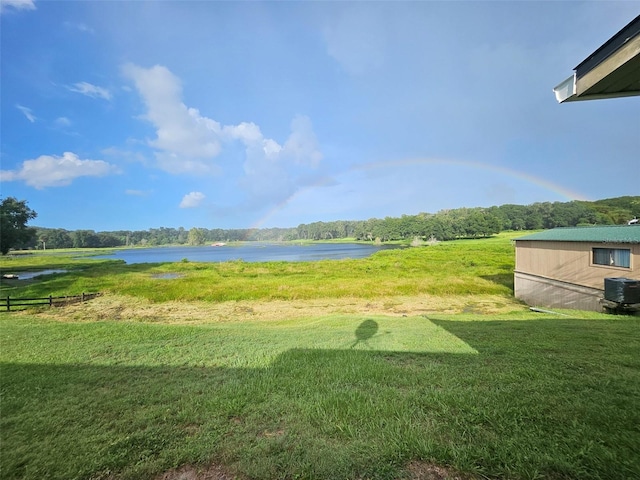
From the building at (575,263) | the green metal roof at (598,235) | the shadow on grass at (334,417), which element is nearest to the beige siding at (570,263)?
the building at (575,263)

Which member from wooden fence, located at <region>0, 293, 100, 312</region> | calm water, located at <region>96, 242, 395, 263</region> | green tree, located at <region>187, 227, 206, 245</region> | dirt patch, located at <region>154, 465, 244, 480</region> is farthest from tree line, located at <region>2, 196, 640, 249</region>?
dirt patch, located at <region>154, 465, 244, 480</region>

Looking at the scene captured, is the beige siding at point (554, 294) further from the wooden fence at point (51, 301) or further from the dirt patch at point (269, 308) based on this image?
the wooden fence at point (51, 301)

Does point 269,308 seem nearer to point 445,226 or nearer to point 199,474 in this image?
point 199,474

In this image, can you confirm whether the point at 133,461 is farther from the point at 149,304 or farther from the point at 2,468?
the point at 149,304

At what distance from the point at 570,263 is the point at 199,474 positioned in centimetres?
1869

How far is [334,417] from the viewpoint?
3.07m

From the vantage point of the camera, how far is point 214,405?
3504 millimetres

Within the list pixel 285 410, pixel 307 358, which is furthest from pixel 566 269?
pixel 285 410

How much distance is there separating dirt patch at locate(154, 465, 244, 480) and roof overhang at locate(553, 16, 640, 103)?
4699 millimetres

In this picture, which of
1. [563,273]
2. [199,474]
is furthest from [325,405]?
[563,273]

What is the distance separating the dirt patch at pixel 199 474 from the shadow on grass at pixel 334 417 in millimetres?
73

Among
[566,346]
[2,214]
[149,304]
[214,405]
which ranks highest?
[2,214]

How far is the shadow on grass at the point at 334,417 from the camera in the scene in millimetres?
2400

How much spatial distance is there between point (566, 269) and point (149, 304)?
82.3ft
